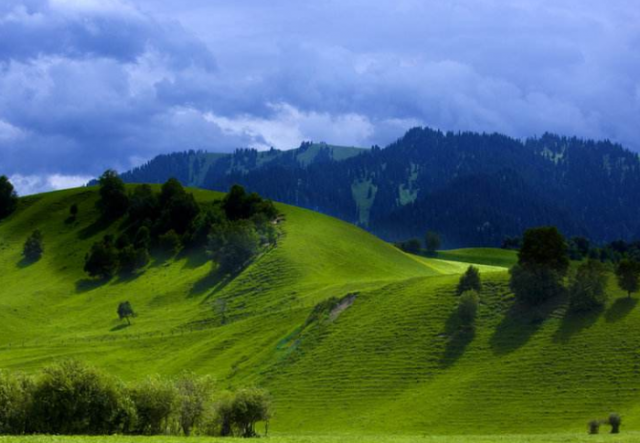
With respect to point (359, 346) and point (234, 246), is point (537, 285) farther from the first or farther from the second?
point (234, 246)

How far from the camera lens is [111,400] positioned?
70750 millimetres

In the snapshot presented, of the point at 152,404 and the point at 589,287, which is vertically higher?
the point at 589,287

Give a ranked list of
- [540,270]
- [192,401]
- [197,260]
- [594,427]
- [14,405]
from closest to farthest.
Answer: [14,405] → [594,427] → [192,401] → [540,270] → [197,260]

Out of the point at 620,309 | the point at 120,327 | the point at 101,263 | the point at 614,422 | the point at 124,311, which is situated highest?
the point at 101,263

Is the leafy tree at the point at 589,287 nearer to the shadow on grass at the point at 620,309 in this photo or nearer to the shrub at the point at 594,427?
the shadow on grass at the point at 620,309

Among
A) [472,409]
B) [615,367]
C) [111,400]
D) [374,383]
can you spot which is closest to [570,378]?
[615,367]

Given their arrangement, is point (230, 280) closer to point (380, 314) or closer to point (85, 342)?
point (85, 342)

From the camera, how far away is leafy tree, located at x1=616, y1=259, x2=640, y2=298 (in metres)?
108

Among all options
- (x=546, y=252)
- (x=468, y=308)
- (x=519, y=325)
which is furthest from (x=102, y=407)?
(x=546, y=252)

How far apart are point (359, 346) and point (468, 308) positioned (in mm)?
17060

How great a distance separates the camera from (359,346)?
11612 centimetres

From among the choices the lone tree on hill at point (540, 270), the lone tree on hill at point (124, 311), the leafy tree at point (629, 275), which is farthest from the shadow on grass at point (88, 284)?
the leafy tree at point (629, 275)

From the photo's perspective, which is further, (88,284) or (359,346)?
(88,284)

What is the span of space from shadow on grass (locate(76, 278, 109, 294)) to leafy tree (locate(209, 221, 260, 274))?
1196 inches
